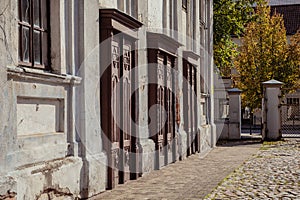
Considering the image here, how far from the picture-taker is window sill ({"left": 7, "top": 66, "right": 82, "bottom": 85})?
655cm

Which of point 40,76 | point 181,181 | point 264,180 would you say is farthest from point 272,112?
point 40,76

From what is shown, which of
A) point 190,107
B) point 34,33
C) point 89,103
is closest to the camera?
point 34,33

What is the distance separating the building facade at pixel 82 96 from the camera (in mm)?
6648

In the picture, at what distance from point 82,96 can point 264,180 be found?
14.2 ft

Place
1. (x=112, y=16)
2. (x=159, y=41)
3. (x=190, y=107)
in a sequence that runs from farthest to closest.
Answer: (x=190, y=107), (x=159, y=41), (x=112, y=16)

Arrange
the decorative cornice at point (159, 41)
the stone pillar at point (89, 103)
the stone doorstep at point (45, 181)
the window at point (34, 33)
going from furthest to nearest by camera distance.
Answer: the decorative cornice at point (159, 41)
the stone pillar at point (89, 103)
the window at point (34, 33)
the stone doorstep at point (45, 181)

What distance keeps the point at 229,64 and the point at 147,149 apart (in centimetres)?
2077

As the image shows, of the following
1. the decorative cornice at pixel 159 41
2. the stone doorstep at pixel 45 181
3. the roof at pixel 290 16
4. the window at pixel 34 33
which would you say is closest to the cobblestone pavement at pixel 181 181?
the stone doorstep at pixel 45 181

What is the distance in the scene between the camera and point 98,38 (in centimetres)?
951

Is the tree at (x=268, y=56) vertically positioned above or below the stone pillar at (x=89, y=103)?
above

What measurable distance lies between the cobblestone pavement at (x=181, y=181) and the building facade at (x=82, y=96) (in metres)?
0.29

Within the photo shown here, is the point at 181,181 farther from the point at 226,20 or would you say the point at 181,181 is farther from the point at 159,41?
the point at 226,20

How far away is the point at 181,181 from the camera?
1105cm

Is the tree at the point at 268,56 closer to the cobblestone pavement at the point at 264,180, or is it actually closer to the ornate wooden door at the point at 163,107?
the cobblestone pavement at the point at 264,180
